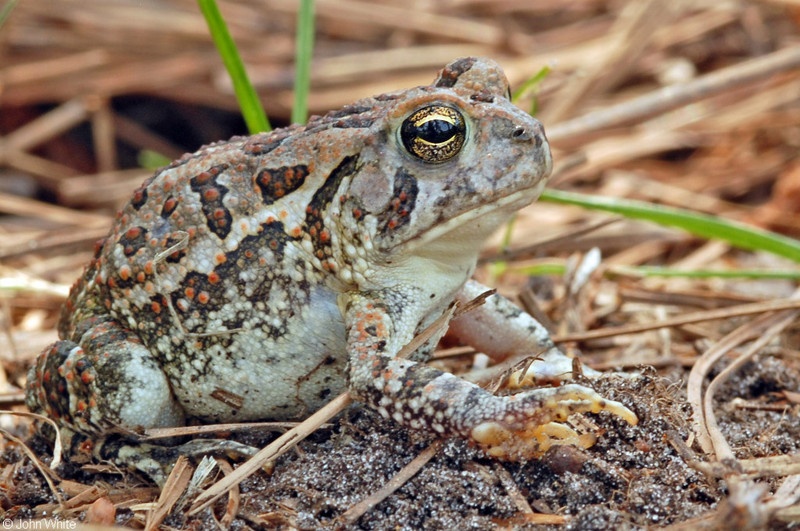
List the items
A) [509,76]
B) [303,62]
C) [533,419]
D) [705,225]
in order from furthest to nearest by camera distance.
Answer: [509,76], [303,62], [705,225], [533,419]

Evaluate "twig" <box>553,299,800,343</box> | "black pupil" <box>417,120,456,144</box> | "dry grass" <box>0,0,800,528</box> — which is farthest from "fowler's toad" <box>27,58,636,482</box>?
"dry grass" <box>0,0,800,528</box>

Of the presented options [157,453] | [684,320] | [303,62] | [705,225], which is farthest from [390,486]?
[303,62]

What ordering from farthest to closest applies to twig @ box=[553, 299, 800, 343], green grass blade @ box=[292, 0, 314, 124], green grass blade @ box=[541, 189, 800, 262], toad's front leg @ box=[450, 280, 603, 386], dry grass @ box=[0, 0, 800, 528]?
dry grass @ box=[0, 0, 800, 528], green grass blade @ box=[292, 0, 314, 124], green grass blade @ box=[541, 189, 800, 262], twig @ box=[553, 299, 800, 343], toad's front leg @ box=[450, 280, 603, 386]

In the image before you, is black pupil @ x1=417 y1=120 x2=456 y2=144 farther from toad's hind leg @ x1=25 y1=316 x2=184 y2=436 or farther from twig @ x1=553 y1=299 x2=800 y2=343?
toad's hind leg @ x1=25 y1=316 x2=184 y2=436

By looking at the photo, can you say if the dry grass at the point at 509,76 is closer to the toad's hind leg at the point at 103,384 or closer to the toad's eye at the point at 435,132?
the toad's hind leg at the point at 103,384

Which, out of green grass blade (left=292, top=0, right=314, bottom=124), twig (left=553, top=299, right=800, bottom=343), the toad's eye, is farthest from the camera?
green grass blade (left=292, top=0, right=314, bottom=124)

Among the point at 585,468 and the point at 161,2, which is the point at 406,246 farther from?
the point at 161,2

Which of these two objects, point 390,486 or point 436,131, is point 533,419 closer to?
point 390,486
